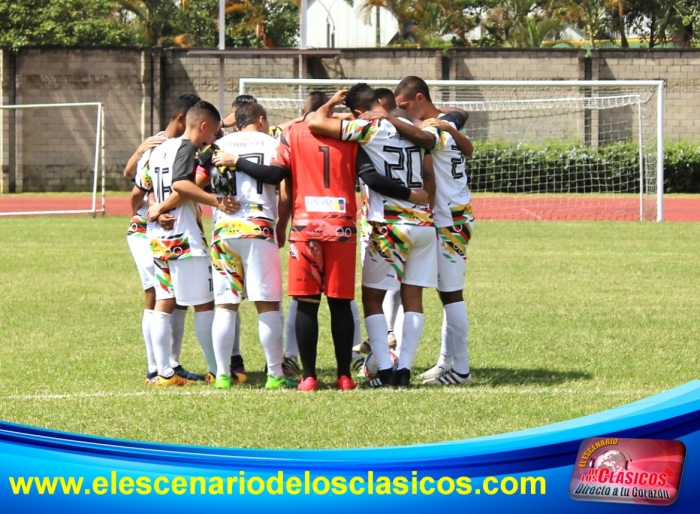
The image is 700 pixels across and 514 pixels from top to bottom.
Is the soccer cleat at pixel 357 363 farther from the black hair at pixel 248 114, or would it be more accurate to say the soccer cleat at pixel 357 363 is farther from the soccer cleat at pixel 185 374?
the black hair at pixel 248 114

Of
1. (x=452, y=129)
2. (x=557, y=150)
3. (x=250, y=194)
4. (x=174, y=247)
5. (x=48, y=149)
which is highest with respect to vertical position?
(x=48, y=149)

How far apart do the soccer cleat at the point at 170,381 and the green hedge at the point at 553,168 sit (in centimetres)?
2183

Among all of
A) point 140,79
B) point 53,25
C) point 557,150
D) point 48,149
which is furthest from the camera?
point 53,25

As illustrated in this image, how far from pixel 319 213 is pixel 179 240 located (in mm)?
995

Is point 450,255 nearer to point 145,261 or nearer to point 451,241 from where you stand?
point 451,241

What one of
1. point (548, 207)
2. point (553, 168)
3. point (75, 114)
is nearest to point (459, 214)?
point (548, 207)

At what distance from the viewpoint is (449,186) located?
7.55 m

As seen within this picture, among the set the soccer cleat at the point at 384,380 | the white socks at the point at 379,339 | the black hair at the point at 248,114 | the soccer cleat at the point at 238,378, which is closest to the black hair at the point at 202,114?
the black hair at the point at 248,114

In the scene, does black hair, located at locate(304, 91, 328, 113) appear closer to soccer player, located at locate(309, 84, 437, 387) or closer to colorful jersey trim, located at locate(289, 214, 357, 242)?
soccer player, located at locate(309, 84, 437, 387)

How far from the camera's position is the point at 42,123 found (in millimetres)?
36688

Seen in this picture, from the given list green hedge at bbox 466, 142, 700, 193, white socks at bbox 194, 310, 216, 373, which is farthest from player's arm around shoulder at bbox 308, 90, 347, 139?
green hedge at bbox 466, 142, 700, 193

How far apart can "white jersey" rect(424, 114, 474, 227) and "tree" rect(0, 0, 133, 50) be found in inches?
1413

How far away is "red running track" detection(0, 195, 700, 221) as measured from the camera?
25.2 metres

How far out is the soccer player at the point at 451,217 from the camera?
747 centimetres
